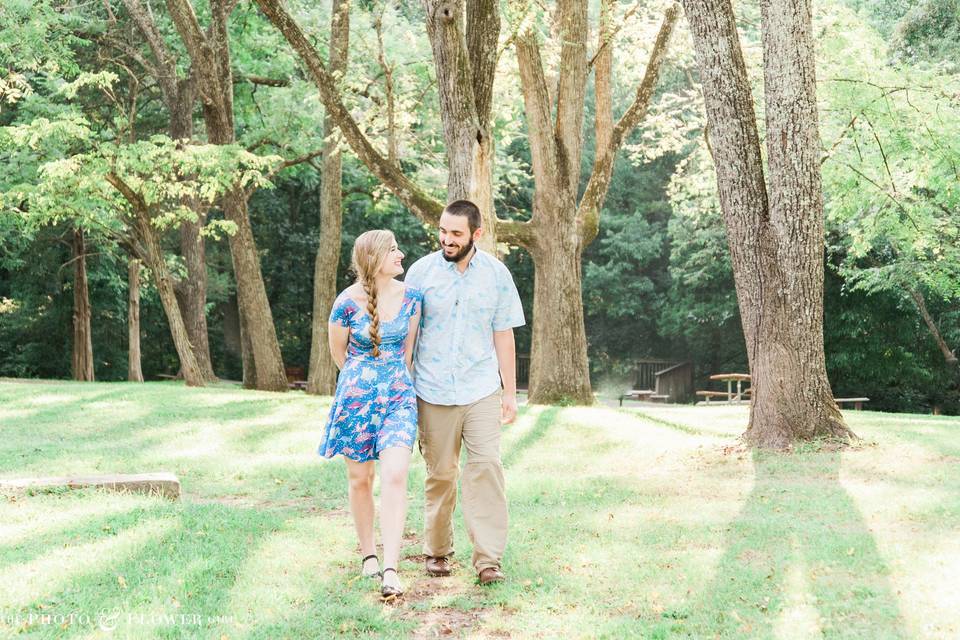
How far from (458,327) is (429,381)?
34 centimetres

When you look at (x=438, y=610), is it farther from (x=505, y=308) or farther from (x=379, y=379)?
(x=505, y=308)


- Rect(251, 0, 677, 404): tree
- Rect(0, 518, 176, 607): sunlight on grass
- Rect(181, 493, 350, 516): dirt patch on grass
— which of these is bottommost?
Rect(181, 493, 350, 516): dirt patch on grass

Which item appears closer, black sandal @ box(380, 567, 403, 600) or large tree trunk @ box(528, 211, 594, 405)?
black sandal @ box(380, 567, 403, 600)

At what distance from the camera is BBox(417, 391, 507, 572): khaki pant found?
5.38 meters

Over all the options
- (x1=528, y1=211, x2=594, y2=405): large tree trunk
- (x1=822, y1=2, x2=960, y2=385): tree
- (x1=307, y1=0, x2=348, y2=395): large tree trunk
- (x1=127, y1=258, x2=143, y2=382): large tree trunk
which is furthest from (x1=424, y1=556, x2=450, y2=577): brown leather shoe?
(x1=127, y1=258, x2=143, y2=382): large tree trunk

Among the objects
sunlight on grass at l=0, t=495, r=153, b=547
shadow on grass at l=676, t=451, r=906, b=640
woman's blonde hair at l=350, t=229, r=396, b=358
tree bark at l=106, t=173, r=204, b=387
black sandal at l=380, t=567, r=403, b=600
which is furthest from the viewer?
tree bark at l=106, t=173, r=204, b=387

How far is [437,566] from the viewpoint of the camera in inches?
222

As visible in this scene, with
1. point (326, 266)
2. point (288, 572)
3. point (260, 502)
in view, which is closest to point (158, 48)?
point (326, 266)

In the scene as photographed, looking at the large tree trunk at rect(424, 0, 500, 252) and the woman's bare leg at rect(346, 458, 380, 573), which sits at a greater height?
the large tree trunk at rect(424, 0, 500, 252)

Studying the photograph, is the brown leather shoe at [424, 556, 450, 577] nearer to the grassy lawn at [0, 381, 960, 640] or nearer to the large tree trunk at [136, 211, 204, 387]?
the grassy lawn at [0, 381, 960, 640]

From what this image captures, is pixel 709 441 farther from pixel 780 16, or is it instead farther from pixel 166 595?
pixel 166 595

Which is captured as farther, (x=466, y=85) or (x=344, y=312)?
(x=466, y=85)

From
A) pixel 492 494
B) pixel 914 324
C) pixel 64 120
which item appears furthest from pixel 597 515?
pixel 914 324

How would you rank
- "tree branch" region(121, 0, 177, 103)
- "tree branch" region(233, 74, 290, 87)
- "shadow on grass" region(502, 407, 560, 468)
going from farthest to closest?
"tree branch" region(233, 74, 290, 87) < "tree branch" region(121, 0, 177, 103) < "shadow on grass" region(502, 407, 560, 468)
